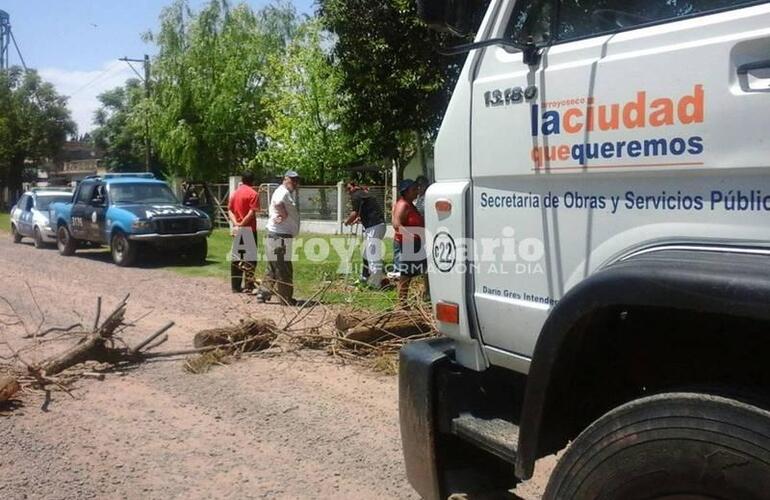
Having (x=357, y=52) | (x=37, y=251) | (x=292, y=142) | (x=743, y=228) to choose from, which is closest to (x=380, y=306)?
(x=357, y=52)

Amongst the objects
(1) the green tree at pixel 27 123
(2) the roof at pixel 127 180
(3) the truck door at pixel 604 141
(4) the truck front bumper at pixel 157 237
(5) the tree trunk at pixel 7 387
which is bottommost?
(5) the tree trunk at pixel 7 387

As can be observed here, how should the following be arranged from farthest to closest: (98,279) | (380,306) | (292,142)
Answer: (292,142) < (98,279) < (380,306)

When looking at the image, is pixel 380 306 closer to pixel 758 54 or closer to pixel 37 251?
pixel 758 54

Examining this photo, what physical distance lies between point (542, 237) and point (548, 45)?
0.71 m

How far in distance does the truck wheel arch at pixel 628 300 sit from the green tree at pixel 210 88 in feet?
95.5

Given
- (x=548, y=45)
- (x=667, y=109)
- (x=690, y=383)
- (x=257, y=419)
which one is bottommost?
(x=257, y=419)

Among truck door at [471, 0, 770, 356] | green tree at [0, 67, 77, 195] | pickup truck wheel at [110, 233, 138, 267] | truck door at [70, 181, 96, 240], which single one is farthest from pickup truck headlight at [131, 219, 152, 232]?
green tree at [0, 67, 77, 195]

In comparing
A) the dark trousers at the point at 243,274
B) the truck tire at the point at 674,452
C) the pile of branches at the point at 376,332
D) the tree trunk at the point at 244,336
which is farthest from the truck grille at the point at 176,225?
the truck tire at the point at 674,452

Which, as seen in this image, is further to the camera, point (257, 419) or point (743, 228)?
point (257, 419)

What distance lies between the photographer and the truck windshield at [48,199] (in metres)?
21.1

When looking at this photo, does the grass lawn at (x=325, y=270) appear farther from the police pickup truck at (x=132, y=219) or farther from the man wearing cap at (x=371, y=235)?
the police pickup truck at (x=132, y=219)

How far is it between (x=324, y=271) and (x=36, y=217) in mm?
11125

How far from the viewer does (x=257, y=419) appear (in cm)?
561

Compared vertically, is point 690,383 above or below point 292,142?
below
